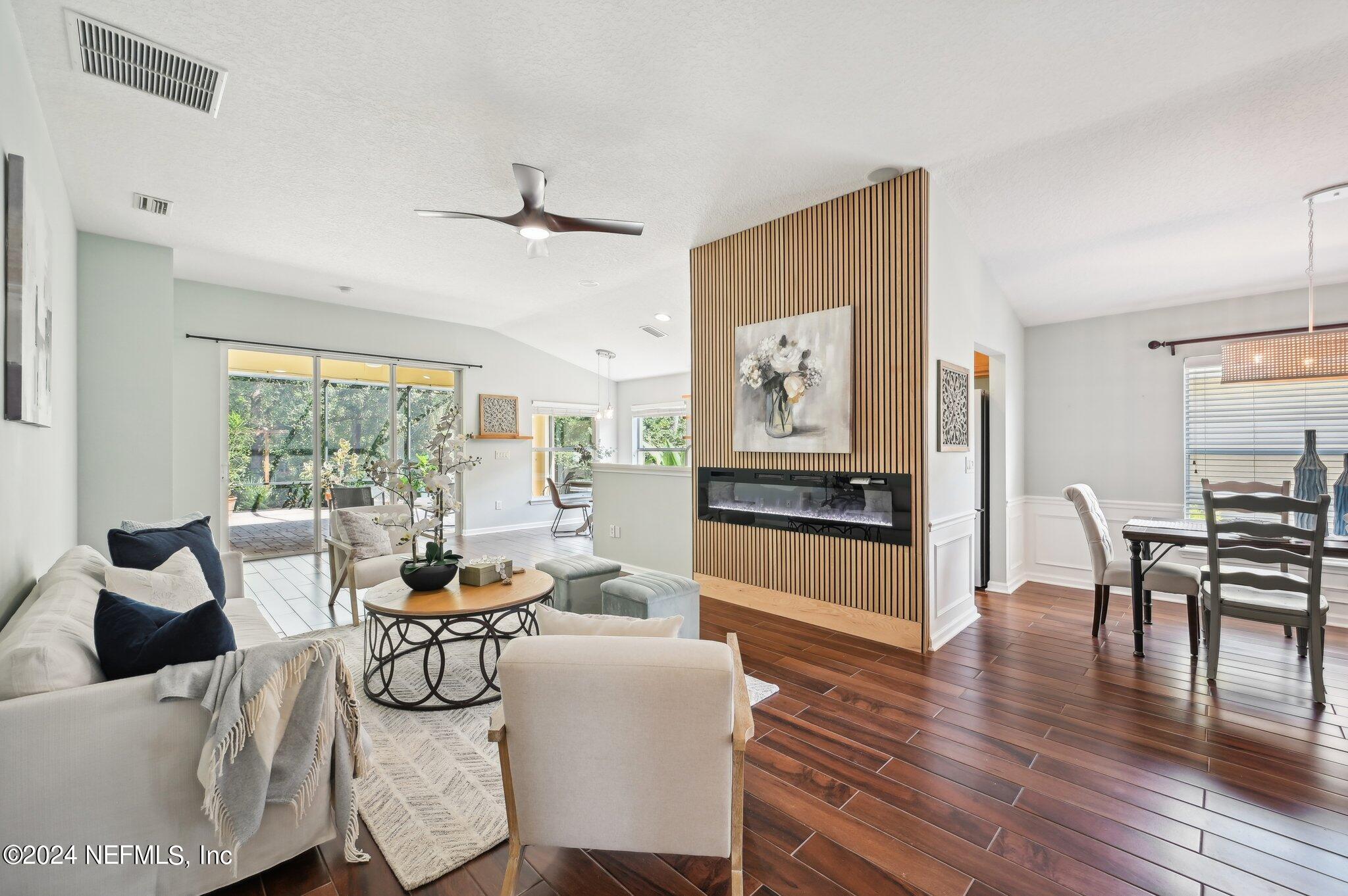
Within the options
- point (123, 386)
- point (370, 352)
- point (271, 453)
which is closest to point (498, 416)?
point (370, 352)

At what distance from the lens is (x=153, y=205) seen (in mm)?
3844

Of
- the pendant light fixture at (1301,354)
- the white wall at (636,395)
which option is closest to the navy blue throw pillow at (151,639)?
the pendant light fixture at (1301,354)

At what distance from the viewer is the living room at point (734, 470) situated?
152cm

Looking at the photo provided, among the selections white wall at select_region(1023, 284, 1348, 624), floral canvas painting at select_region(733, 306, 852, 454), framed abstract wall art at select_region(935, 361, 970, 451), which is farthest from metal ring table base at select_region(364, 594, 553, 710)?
white wall at select_region(1023, 284, 1348, 624)

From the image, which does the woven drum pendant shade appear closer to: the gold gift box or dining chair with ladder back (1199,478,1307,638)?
dining chair with ladder back (1199,478,1307,638)

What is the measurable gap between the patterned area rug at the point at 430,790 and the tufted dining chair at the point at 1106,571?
2.52 meters

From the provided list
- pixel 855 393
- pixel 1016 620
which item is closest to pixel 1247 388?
pixel 1016 620

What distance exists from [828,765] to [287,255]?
5.68 metres

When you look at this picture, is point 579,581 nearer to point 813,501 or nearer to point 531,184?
point 813,501

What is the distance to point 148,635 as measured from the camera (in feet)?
5.17

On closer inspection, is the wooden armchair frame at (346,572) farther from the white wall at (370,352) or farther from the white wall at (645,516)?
the white wall at (370,352)

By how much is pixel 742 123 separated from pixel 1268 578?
3.53m

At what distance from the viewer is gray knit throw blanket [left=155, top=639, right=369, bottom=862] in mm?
1477

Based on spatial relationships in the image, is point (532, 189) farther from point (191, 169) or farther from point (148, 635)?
point (148, 635)
